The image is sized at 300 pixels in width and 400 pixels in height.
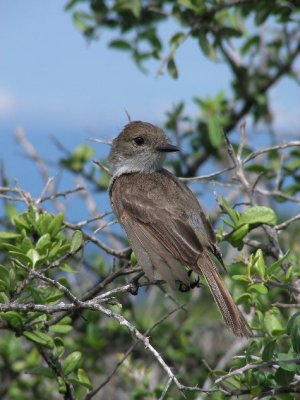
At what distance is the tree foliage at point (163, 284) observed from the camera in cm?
396

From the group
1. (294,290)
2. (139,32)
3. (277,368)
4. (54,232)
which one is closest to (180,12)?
(139,32)

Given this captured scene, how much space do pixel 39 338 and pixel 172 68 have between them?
250 centimetres

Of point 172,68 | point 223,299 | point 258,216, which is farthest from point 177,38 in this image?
point 223,299

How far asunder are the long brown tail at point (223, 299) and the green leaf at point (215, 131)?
1780mm

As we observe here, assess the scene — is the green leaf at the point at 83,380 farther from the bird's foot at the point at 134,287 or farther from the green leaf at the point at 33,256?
the green leaf at the point at 33,256

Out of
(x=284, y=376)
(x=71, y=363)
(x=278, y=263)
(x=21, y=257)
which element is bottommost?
(x=284, y=376)

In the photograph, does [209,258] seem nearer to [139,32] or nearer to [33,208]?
[33,208]

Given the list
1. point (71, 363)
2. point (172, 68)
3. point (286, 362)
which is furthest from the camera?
point (172, 68)

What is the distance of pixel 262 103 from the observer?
7008 mm

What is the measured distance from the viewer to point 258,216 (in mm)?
4520

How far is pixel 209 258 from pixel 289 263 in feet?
1.82

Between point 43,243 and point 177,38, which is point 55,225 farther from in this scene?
point 177,38

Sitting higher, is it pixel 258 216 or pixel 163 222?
pixel 163 222

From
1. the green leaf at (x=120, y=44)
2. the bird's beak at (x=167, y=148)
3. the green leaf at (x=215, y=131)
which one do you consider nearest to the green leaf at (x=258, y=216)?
the bird's beak at (x=167, y=148)
